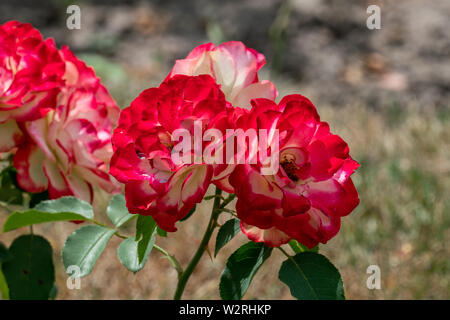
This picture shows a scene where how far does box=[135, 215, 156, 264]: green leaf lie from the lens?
0.61 meters

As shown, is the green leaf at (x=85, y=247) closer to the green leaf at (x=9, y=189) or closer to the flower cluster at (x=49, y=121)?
the flower cluster at (x=49, y=121)

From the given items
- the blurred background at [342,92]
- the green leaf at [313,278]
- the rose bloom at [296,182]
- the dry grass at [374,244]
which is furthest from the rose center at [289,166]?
the dry grass at [374,244]

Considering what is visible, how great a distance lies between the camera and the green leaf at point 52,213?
26.1 inches

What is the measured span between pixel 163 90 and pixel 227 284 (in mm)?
237

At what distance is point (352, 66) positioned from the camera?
3582mm

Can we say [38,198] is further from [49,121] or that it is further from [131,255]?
[131,255]

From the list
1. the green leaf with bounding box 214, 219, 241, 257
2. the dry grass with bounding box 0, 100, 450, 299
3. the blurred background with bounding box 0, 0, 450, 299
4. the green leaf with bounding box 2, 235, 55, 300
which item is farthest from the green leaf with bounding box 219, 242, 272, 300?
the dry grass with bounding box 0, 100, 450, 299

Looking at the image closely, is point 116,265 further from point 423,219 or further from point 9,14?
point 9,14

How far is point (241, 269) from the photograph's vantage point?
0.62 m

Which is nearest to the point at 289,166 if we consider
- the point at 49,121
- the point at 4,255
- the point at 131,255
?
the point at 131,255

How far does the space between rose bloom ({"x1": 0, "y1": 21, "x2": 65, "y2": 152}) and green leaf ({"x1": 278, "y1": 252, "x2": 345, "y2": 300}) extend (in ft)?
1.29

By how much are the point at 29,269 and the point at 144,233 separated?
29 centimetres

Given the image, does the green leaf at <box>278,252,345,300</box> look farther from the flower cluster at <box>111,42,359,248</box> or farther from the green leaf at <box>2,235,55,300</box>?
the green leaf at <box>2,235,55,300</box>
